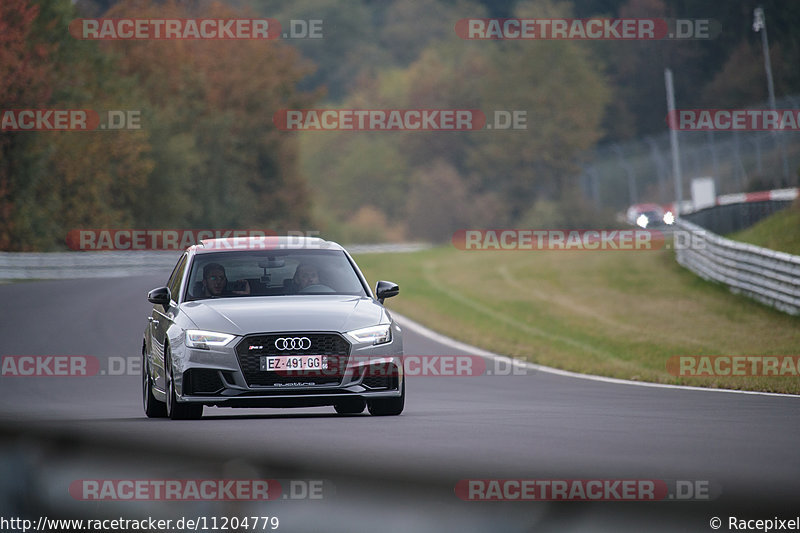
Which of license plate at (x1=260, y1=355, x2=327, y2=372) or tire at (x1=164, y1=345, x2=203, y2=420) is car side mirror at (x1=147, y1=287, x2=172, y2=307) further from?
license plate at (x1=260, y1=355, x2=327, y2=372)

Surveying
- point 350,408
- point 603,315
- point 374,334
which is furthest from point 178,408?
point 603,315

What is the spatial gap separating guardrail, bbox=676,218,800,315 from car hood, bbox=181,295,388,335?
12.1 meters

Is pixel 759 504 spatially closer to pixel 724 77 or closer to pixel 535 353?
pixel 535 353

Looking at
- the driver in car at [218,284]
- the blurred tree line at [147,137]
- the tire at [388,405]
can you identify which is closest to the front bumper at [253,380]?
the tire at [388,405]

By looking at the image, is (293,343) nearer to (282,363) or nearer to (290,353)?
(290,353)

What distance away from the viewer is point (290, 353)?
1195 centimetres

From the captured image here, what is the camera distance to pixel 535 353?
24031 millimetres

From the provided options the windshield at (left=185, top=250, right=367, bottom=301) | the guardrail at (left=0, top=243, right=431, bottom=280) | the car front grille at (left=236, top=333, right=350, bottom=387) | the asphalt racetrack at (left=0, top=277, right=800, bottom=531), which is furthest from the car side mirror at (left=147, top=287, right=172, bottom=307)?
the guardrail at (left=0, top=243, right=431, bottom=280)

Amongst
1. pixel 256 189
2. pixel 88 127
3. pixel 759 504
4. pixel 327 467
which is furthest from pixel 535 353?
pixel 256 189

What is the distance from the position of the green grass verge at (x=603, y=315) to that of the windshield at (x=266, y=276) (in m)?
5.96

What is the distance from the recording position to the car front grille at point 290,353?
1192 cm

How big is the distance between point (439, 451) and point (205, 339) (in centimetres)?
356

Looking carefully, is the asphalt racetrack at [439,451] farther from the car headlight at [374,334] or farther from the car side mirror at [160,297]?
the car side mirror at [160,297]

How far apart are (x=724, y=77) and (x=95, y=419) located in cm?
11771
